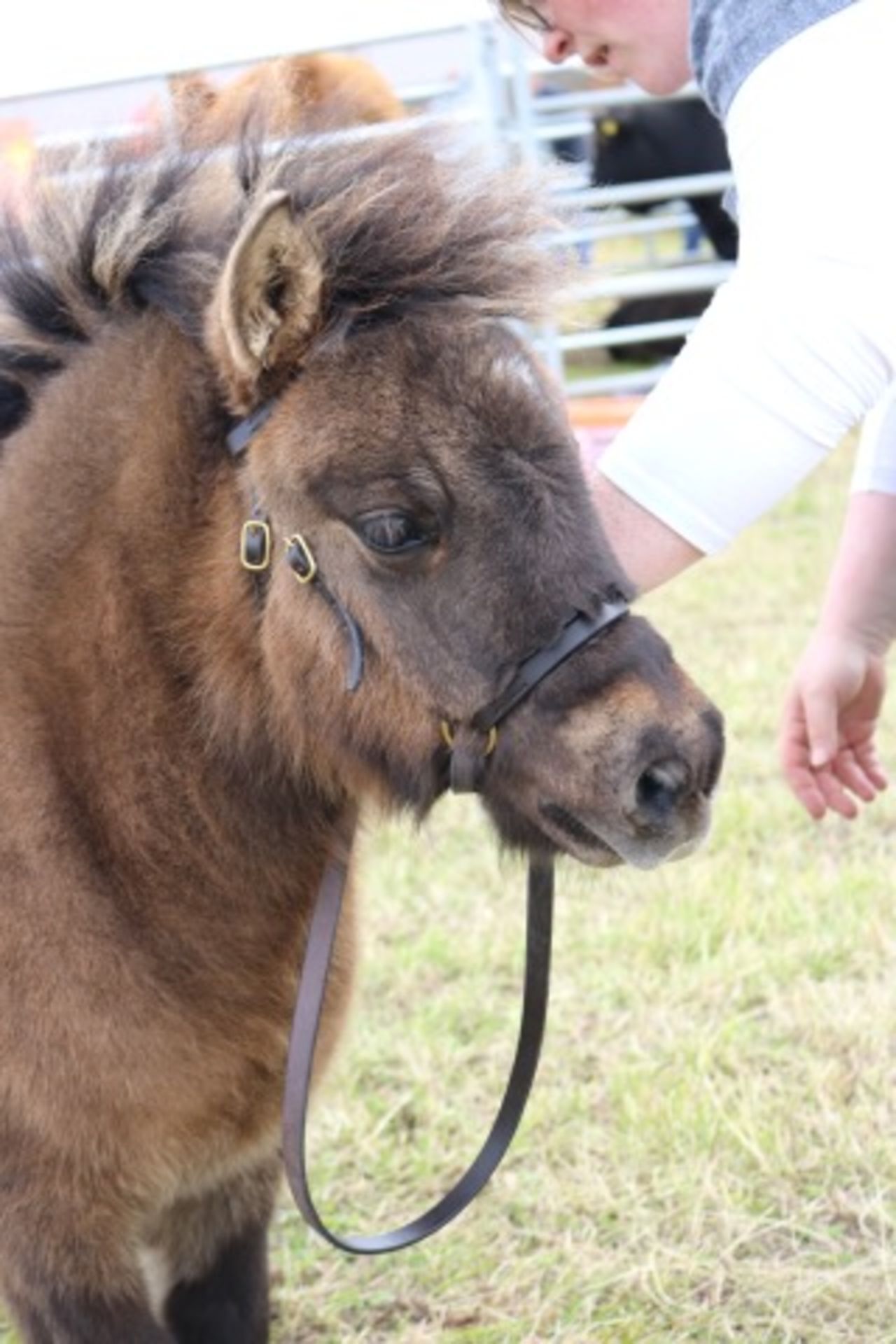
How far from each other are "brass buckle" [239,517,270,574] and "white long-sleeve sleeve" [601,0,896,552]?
1.53 ft

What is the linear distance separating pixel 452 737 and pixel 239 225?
795 millimetres

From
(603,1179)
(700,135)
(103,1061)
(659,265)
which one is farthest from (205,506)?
(659,265)

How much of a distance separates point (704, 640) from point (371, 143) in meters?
4.52

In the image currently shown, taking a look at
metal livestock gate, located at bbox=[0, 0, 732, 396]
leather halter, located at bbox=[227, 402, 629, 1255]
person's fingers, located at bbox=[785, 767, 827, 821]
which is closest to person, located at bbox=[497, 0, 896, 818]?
leather halter, located at bbox=[227, 402, 629, 1255]

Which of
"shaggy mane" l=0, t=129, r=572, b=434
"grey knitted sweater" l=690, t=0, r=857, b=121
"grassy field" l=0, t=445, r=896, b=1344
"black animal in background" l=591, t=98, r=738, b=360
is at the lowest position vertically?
"black animal in background" l=591, t=98, r=738, b=360

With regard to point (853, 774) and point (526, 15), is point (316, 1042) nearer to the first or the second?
point (853, 774)

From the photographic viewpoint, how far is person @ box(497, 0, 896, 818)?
222cm

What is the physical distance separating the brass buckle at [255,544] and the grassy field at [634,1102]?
1.61ft

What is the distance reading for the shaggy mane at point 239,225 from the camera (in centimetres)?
251

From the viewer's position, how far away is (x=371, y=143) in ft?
8.65

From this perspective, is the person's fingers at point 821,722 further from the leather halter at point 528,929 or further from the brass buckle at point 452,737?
the brass buckle at point 452,737

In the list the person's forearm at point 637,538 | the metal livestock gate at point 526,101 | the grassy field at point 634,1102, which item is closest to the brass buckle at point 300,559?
the person's forearm at point 637,538

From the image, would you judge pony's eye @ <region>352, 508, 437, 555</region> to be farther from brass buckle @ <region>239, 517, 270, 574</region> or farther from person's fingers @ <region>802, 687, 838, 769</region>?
person's fingers @ <region>802, 687, 838, 769</region>

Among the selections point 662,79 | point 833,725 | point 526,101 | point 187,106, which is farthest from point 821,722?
point 526,101
